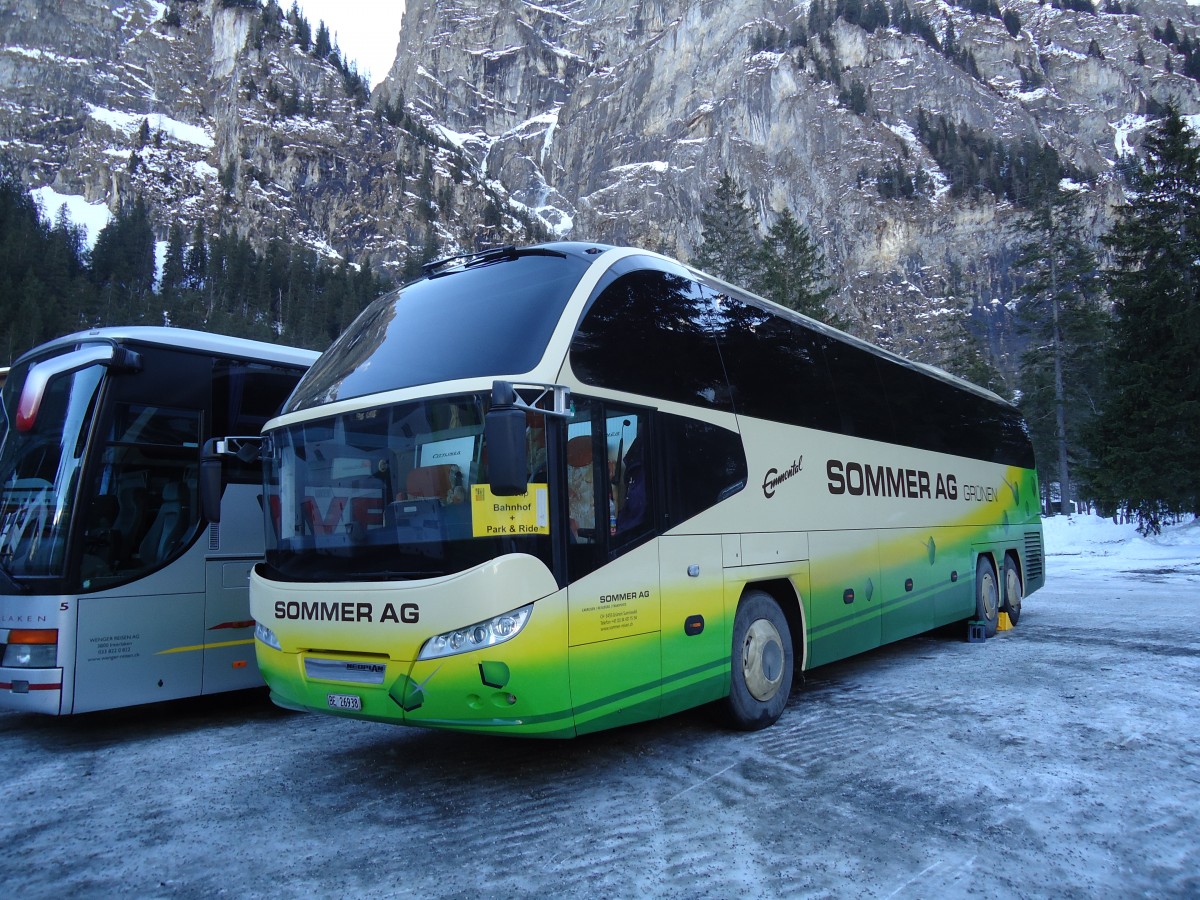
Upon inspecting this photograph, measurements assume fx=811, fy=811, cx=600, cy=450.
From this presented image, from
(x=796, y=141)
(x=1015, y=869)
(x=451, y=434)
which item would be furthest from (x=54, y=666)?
(x=796, y=141)

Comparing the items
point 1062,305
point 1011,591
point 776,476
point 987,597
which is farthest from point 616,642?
point 1062,305

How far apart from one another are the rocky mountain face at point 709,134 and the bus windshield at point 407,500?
145 m

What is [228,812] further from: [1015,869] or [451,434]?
[1015,869]

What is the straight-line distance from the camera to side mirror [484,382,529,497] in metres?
4.12

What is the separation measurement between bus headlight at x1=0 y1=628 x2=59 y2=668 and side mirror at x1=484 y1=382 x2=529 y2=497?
424cm

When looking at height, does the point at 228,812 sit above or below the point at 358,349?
below

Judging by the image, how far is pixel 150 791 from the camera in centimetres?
507

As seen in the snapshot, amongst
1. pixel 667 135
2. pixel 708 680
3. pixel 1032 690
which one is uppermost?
pixel 667 135

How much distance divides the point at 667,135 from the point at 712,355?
18392cm

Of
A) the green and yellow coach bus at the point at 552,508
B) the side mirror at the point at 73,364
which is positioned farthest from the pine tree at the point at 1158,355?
the side mirror at the point at 73,364

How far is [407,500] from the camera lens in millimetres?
4586

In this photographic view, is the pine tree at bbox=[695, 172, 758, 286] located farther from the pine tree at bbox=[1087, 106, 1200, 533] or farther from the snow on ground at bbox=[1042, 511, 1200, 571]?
the snow on ground at bbox=[1042, 511, 1200, 571]

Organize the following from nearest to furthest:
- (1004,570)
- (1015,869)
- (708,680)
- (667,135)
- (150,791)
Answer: (1015,869), (150,791), (708,680), (1004,570), (667,135)

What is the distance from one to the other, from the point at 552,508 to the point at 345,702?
65.9 inches
